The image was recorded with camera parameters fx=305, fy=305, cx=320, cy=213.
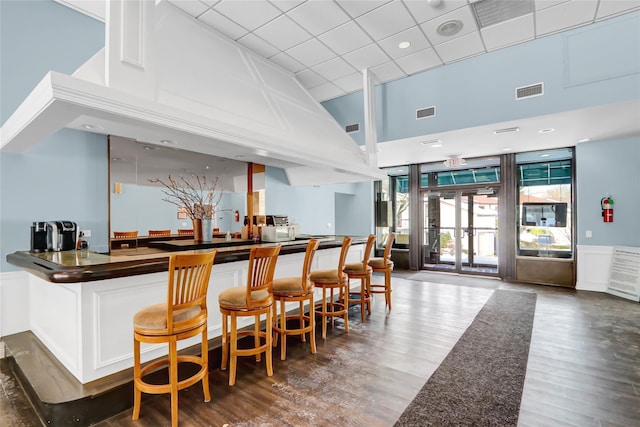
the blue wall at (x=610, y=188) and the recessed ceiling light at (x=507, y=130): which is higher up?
the recessed ceiling light at (x=507, y=130)

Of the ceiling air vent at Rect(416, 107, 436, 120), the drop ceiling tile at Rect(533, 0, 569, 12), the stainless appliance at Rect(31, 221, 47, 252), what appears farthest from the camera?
the ceiling air vent at Rect(416, 107, 436, 120)

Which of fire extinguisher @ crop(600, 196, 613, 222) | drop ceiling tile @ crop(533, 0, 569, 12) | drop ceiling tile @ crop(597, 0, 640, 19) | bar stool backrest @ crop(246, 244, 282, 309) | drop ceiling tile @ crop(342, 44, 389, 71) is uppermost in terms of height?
drop ceiling tile @ crop(597, 0, 640, 19)

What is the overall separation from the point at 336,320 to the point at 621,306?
466 centimetres

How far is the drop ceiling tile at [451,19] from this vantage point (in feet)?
12.5

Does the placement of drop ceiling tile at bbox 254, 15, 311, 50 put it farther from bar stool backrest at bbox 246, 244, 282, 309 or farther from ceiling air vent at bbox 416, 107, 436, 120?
bar stool backrest at bbox 246, 244, 282, 309

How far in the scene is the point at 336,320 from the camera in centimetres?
428

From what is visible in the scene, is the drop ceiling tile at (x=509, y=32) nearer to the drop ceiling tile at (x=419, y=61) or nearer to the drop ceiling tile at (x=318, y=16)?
the drop ceiling tile at (x=419, y=61)

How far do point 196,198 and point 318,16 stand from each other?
3103mm

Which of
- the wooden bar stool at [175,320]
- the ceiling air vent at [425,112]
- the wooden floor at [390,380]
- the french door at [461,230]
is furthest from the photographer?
the french door at [461,230]

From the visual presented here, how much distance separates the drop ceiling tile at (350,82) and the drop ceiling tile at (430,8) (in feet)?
5.63

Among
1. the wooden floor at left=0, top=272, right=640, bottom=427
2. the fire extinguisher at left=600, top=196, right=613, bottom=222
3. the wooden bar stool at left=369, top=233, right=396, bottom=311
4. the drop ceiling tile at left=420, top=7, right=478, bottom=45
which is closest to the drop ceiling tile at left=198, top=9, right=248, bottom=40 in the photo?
the drop ceiling tile at left=420, top=7, right=478, bottom=45

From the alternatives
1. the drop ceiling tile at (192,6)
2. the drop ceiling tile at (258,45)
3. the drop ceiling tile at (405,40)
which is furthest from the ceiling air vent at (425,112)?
the drop ceiling tile at (192,6)

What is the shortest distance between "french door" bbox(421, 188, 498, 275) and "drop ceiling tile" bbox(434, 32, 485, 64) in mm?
3678

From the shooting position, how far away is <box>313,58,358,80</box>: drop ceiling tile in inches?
197
